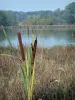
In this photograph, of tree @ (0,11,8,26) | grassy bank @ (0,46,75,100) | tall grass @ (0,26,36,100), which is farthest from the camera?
tree @ (0,11,8,26)

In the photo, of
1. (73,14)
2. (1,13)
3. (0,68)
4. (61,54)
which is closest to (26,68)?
(0,68)

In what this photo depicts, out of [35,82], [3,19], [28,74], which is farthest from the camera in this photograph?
[3,19]

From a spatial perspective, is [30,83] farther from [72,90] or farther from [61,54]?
[61,54]

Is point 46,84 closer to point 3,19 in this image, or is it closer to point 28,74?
point 28,74

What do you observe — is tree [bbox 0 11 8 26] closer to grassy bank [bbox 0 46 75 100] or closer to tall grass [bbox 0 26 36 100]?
grassy bank [bbox 0 46 75 100]

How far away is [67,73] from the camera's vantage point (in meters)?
2.43

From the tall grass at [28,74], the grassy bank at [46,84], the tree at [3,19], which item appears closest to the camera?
the tall grass at [28,74]

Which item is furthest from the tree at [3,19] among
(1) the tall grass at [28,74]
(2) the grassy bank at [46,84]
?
(1) the tall grass at [28,74]

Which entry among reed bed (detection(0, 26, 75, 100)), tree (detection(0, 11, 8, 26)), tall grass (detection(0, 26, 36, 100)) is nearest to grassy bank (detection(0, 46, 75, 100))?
reed bed (detection(0, 26, 75, 100))

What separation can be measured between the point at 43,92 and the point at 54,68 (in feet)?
1.60

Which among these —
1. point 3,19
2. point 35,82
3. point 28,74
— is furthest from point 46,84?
point 3,19

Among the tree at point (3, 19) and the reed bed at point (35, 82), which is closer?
the reed bed at point (35, 82)

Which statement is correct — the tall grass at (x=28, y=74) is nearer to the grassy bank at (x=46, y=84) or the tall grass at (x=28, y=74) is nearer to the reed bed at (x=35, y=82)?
the reed bed at (x=35, y=82)

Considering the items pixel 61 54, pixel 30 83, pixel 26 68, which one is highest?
pixel 26 68
